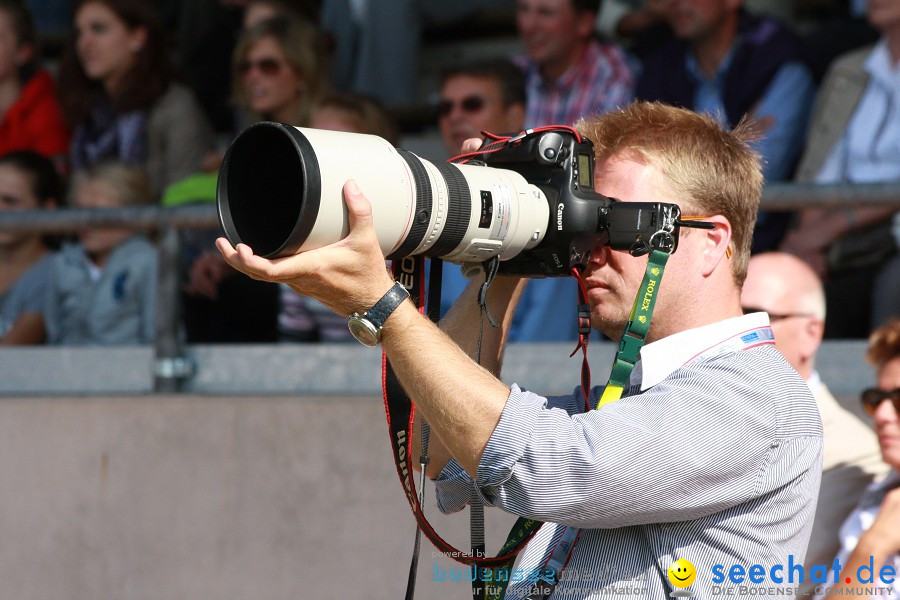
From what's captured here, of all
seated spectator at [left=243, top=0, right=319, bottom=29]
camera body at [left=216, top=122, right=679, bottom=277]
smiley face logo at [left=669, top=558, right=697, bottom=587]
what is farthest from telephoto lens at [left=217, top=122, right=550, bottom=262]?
seated spectator at [left=243, top=0, right=319, bottom=29]

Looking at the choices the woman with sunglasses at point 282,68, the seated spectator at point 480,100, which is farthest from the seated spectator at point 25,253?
the seated spectator at point 480,100

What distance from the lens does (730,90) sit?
13.7ft

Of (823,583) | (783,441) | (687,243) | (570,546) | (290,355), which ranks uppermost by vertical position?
(687,243)

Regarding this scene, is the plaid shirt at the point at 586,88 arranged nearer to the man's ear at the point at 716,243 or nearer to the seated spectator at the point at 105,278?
the seated spectator at the point at 105,278

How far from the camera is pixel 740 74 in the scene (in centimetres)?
419

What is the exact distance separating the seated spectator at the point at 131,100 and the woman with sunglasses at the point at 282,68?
1.44 feet

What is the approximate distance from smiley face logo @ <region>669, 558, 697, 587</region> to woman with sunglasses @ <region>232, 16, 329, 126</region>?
3306 millimetres

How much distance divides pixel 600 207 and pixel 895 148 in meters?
2.42

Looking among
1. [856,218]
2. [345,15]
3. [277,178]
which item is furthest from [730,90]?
[277,178]

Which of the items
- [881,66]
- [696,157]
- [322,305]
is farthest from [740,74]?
[696,157]

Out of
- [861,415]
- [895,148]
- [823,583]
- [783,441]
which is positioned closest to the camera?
[783,441]

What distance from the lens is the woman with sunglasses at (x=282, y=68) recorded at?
4.71 m

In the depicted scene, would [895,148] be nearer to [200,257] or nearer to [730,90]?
[730,90]

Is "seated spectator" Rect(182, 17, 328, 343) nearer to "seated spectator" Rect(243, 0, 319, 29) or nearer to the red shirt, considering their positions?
"seated spectator" Rect(243, 0, 319, 29)
